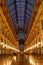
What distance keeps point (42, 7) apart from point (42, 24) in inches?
283

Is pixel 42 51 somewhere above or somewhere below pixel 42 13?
below

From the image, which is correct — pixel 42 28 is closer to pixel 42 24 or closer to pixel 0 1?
pixel 42 24

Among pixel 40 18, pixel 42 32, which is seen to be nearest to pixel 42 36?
pixel 42 32

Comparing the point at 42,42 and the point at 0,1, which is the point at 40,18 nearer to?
the point at 42,42

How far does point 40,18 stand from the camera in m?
31.2

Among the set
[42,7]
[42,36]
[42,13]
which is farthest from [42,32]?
Result: [42,7]

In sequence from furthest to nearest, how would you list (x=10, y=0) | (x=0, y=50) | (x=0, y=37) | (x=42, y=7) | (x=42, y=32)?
(x=10, y=0) → (x=0, y=50) → (x=0, y=37) → (x=42, y=32) → (x=42, y=7)

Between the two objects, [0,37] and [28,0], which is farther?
[28,0]

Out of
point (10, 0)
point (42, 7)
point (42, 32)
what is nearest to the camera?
point (42, 7)

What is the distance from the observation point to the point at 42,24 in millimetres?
33500

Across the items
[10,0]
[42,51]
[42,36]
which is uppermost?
[10,0]

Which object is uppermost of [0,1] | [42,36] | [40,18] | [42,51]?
[0,1]

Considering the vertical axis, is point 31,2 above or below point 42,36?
above

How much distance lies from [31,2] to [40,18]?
612 inches
